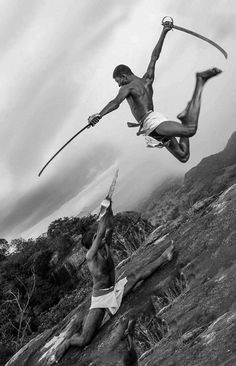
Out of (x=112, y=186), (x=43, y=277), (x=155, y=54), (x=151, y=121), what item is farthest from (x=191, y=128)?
(x=43, y=277)

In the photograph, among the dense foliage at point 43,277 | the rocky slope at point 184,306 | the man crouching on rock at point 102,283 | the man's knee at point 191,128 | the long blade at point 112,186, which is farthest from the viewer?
the dense foliage at point 43,277

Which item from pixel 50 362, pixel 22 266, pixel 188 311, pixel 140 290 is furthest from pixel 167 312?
pixel 22 266

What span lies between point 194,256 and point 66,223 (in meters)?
57.5

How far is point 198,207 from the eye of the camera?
17.0 metres

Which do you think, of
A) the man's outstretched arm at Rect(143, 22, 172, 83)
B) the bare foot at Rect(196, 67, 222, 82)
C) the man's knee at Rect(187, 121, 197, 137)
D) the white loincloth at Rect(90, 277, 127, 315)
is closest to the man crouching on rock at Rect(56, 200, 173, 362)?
the white loincloth at Rect(90, 277, 127, 315)

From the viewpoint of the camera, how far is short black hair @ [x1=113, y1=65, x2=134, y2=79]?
8.38 meters

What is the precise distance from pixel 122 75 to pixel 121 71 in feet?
0.27

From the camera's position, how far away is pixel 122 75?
8.38 metres

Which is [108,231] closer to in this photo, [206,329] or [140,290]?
[140,290]

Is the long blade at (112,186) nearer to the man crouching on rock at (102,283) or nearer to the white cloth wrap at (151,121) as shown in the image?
the man crouching on rock at (102,283)

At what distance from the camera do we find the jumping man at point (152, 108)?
7.96m

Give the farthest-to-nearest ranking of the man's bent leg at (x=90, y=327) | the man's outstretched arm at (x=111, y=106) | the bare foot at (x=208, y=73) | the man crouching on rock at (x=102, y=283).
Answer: the man's bent leg at (x=90, y=327) → the man crouching on rock at (x=102, y=283) → the bare foot at (x=208, y=73) → the man's outstretched arm at (x=111, y=106)

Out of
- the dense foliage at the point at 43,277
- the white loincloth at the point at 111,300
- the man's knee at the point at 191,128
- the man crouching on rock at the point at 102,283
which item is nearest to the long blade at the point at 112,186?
the man crouching on rock at the point at 102,283

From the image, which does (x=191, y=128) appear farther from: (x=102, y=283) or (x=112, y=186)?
(x=102, y=283)
